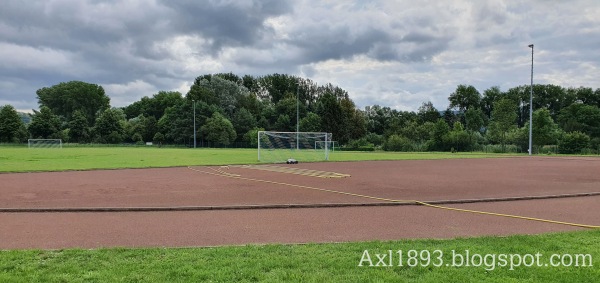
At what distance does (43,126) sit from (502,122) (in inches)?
3373

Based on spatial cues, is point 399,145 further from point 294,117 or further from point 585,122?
point 585,122

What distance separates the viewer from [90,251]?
219 inches

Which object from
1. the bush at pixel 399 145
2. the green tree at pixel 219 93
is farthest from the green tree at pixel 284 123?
the bush at pixel 399 145

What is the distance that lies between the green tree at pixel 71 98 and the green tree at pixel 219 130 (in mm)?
42365

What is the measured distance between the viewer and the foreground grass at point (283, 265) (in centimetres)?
448

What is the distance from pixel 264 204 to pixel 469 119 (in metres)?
86.5

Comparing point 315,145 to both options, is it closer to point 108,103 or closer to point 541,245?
point 541,245

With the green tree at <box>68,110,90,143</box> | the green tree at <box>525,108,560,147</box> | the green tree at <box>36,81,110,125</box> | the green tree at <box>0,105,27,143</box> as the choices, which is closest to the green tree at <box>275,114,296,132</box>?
the green tree at <box>68,110,90,143</box>

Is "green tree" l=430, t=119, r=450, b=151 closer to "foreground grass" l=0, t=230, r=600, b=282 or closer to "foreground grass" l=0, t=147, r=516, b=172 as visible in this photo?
"foreground grass" l=0, t=147, r=516, b=172

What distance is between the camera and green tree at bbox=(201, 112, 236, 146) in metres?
77.8

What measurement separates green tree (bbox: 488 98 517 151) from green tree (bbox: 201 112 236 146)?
45.0 metres

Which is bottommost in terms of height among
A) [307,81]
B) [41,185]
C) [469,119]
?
[41,185]

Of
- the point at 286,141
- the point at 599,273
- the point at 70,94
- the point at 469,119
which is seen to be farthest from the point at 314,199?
the point at 70,94

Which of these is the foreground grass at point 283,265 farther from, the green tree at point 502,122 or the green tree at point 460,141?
the green tree at point 502,122
